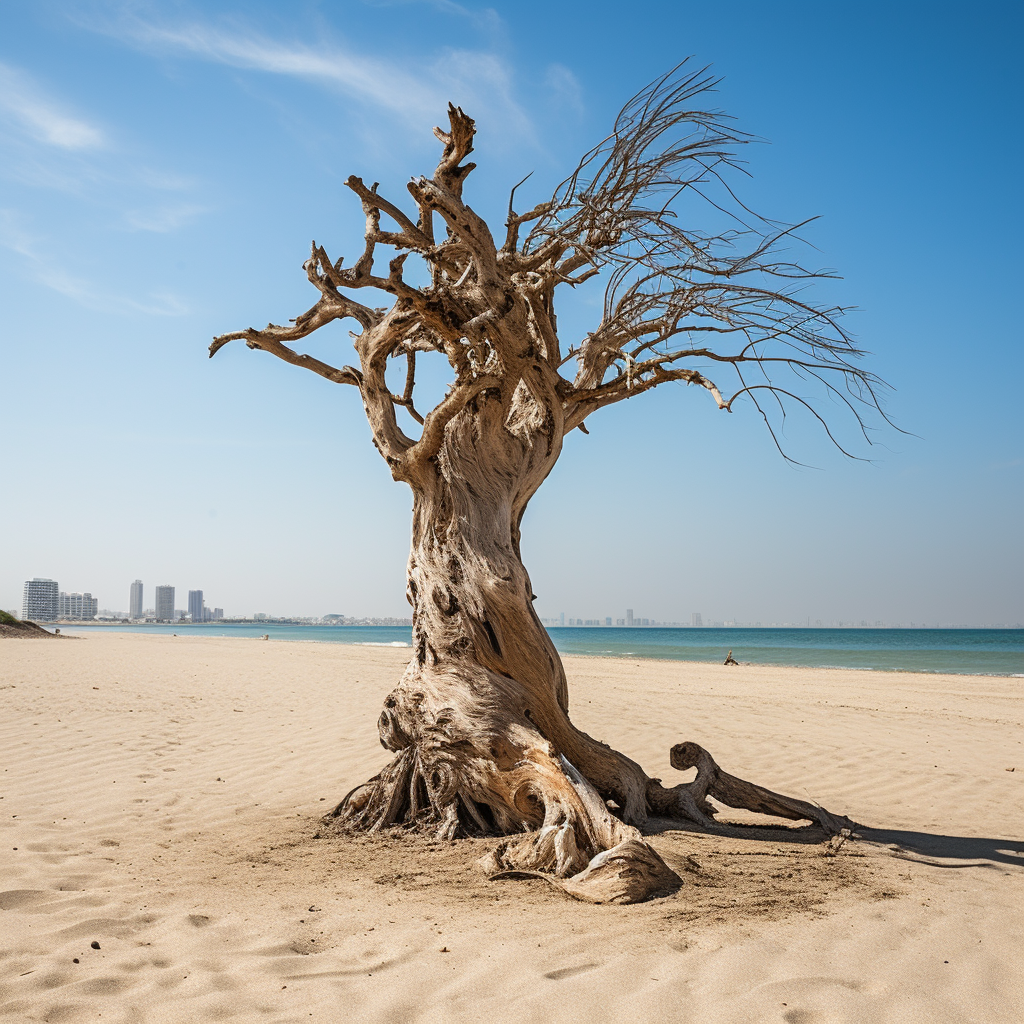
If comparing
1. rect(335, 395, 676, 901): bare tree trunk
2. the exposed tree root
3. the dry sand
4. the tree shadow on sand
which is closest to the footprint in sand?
the dry sand

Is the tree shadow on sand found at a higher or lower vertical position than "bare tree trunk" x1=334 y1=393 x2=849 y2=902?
lower

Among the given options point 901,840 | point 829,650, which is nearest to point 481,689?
point 901,840

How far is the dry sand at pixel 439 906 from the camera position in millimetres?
2979

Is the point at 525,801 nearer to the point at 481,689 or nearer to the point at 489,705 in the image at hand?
the point at 489,705

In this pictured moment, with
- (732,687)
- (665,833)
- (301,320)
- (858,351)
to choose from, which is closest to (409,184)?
(301,320)

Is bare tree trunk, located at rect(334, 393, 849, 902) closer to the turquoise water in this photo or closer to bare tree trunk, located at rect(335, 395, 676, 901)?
bare tree trunk, located at rect(335, 395, 676, 901)

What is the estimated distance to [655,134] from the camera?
17.0 ft

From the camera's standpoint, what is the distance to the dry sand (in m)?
2.98

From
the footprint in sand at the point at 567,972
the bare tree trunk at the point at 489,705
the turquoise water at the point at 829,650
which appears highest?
the bare tree trunk at the point at 489,705

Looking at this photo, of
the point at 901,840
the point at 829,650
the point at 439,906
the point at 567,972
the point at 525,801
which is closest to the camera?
the point at 567,972

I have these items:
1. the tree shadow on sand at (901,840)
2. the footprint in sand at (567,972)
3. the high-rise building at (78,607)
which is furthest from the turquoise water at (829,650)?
the high-rise building at (78,607)

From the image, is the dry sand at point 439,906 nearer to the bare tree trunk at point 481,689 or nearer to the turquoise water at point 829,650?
the bare tree trunk at point 481,689

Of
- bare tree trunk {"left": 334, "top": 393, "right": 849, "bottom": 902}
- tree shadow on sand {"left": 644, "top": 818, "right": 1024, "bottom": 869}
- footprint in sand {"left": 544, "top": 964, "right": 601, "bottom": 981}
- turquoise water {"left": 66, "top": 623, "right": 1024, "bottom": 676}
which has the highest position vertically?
bare tree trunk {"left": 334, "top": 393, "right": 849, "bottom": 902}

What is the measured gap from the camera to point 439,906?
4047 mm
